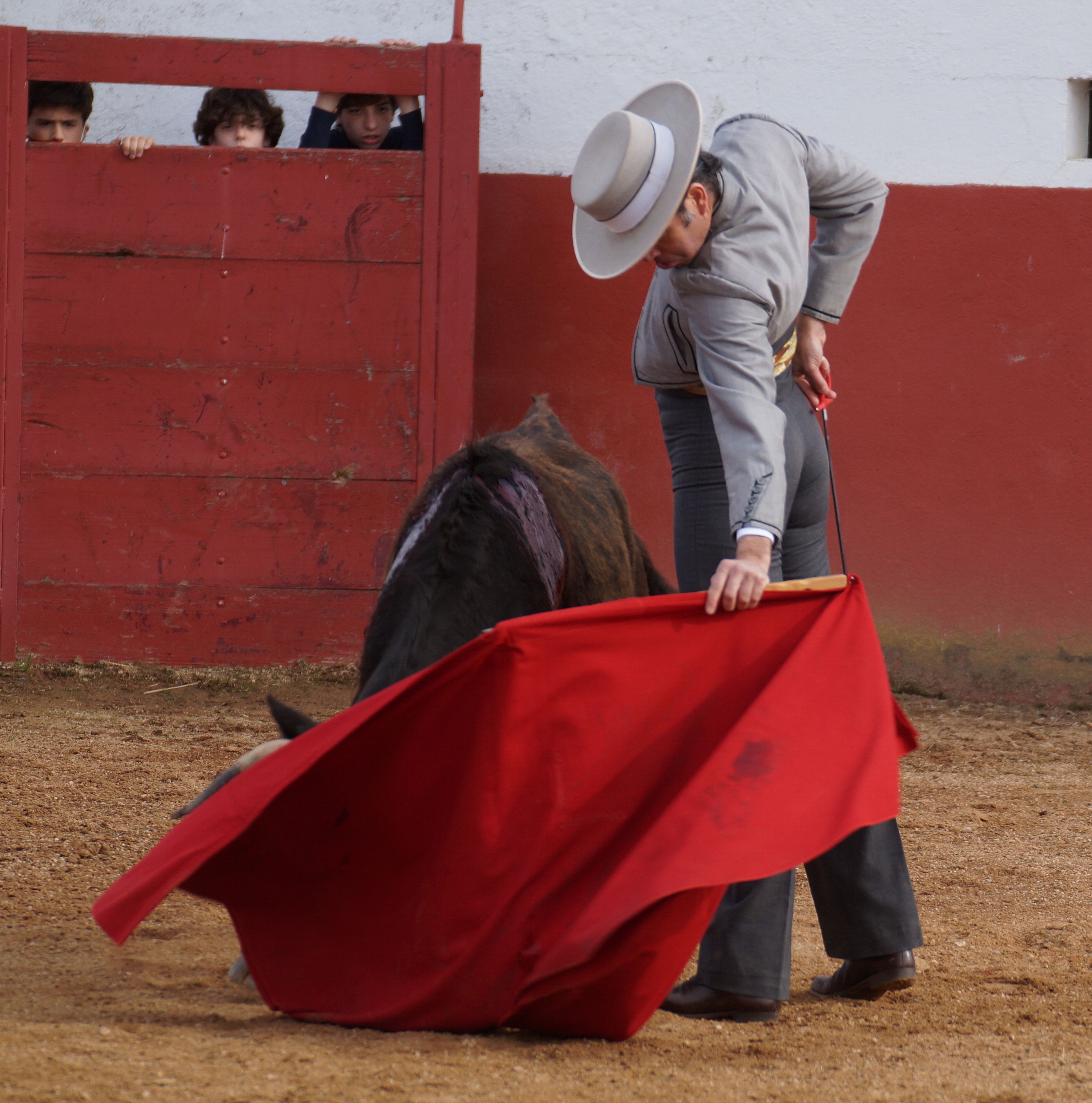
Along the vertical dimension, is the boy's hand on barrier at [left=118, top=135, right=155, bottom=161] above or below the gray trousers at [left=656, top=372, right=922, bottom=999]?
above

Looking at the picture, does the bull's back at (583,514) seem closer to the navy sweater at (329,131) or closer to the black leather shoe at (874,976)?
the black leather shoe at (874,976)

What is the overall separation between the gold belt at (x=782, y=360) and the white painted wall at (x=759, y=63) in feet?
10.2

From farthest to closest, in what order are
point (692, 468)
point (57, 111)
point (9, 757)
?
point (57, 111) → point (9, 757) → point (692, 468)

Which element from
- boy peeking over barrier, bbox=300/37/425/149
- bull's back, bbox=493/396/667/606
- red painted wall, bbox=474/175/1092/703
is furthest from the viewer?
red painted wall, bbox=474/175/1092/703

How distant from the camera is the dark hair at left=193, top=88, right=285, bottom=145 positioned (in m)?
4.91

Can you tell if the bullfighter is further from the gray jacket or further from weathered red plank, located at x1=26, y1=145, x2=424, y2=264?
weathered red plank, located at x1=26, y1=145, x2=424, y2=264

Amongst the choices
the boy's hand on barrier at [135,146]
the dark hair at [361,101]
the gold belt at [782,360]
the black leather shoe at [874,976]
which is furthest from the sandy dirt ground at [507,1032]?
the dark hair at [361,101]

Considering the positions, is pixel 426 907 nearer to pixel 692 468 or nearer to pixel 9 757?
pixel 692 468

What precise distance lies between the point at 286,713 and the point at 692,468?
0.83 metres

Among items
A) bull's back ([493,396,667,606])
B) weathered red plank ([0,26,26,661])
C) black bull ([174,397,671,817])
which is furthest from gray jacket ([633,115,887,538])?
weathered red plank ([0,26,26,661])

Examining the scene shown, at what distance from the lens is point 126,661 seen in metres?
4.98

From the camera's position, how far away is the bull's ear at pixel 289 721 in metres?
2.09

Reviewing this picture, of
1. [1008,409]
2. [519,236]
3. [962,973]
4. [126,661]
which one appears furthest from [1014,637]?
[126,661]

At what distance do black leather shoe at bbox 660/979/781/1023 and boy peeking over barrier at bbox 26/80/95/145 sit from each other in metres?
4.07
